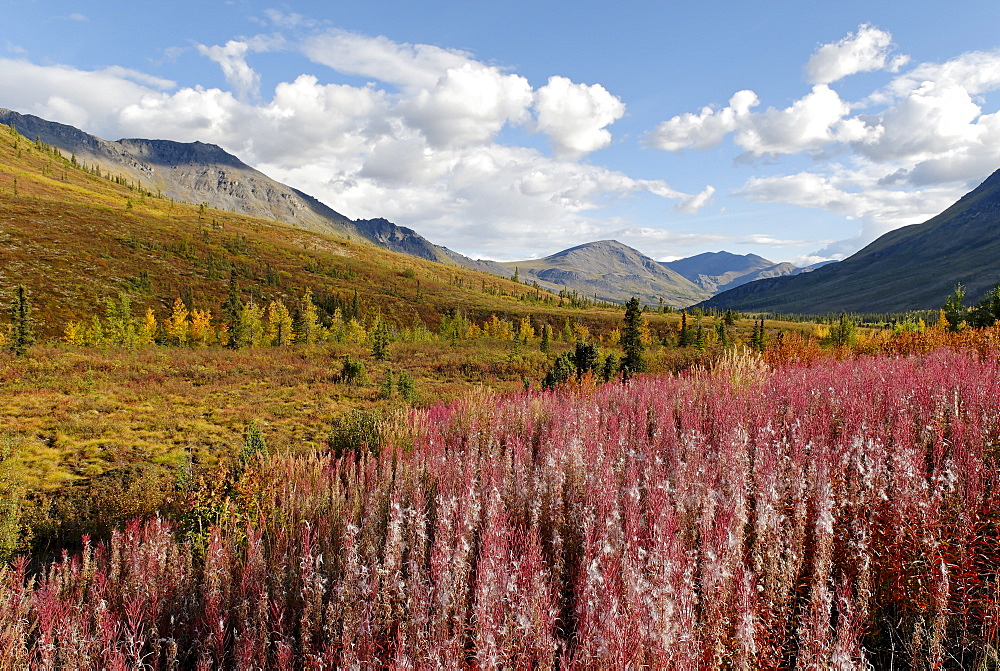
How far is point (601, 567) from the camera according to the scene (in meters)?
2.47

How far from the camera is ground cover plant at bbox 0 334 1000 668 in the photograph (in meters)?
2.12

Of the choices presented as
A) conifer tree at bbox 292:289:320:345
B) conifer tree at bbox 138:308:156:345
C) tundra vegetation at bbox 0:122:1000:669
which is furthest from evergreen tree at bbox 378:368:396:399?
conifer tree at bbox 138:308:156:345

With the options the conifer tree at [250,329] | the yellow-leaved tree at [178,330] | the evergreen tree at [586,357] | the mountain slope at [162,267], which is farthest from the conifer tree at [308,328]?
the evergreen tree at [586,357]

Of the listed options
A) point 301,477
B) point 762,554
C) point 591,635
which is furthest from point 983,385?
point 301,477

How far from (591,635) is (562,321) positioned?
77.8 meters

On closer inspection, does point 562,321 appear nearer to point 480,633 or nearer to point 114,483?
point 114,483

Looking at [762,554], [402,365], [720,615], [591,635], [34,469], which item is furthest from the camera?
[402,365]

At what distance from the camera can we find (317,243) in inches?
4670

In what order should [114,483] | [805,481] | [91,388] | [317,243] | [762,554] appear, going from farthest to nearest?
[317,243]
[91,388]
[114,483]
[805,481]
[762,554]

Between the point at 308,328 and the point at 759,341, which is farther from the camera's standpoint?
the point at 308,328

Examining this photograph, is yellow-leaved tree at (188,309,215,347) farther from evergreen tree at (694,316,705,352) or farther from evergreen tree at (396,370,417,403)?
evergreen tree at (694,316,705,352)

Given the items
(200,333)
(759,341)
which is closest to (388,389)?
(759,341)

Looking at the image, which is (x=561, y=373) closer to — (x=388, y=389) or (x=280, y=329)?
(x=388, y=389)

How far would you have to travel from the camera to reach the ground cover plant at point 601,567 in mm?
2123
